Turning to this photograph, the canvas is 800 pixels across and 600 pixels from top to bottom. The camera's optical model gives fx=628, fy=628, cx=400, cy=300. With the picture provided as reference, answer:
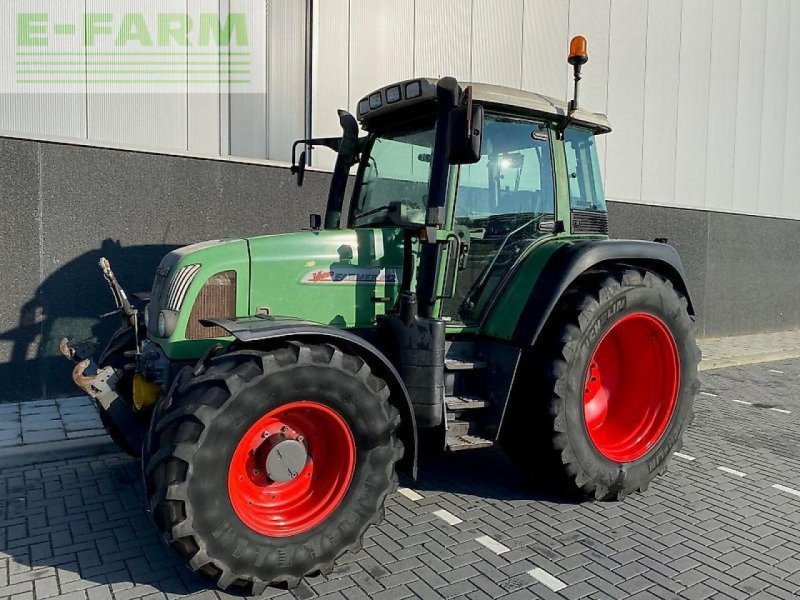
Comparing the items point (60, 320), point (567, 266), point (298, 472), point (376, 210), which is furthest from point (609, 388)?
point (60, 320)

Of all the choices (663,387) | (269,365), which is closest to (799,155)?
(663,387)

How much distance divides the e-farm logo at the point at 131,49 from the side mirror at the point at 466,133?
4.74 m

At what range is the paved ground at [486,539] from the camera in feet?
10.0

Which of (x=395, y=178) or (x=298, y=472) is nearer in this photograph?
(x=298, y=472)

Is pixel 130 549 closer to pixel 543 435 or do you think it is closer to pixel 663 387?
pixel 543 435

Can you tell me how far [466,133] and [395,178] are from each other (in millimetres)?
1111

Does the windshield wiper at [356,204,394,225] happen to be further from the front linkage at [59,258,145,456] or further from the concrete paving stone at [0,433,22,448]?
the concrete paving stone at [0,433,22,448]

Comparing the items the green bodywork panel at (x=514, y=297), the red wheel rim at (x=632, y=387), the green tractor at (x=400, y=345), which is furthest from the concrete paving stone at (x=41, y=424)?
the red wheel rim at (x=632, y=387)

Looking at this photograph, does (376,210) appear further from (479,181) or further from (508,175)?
(508,175)

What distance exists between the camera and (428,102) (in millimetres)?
3982

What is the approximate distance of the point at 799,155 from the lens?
512 inches

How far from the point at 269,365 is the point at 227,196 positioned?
4.49 m

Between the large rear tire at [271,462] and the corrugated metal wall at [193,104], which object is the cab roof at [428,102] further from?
the corrugated metal wall at [193,104]

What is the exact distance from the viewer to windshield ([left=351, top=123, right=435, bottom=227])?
4.04 metres
